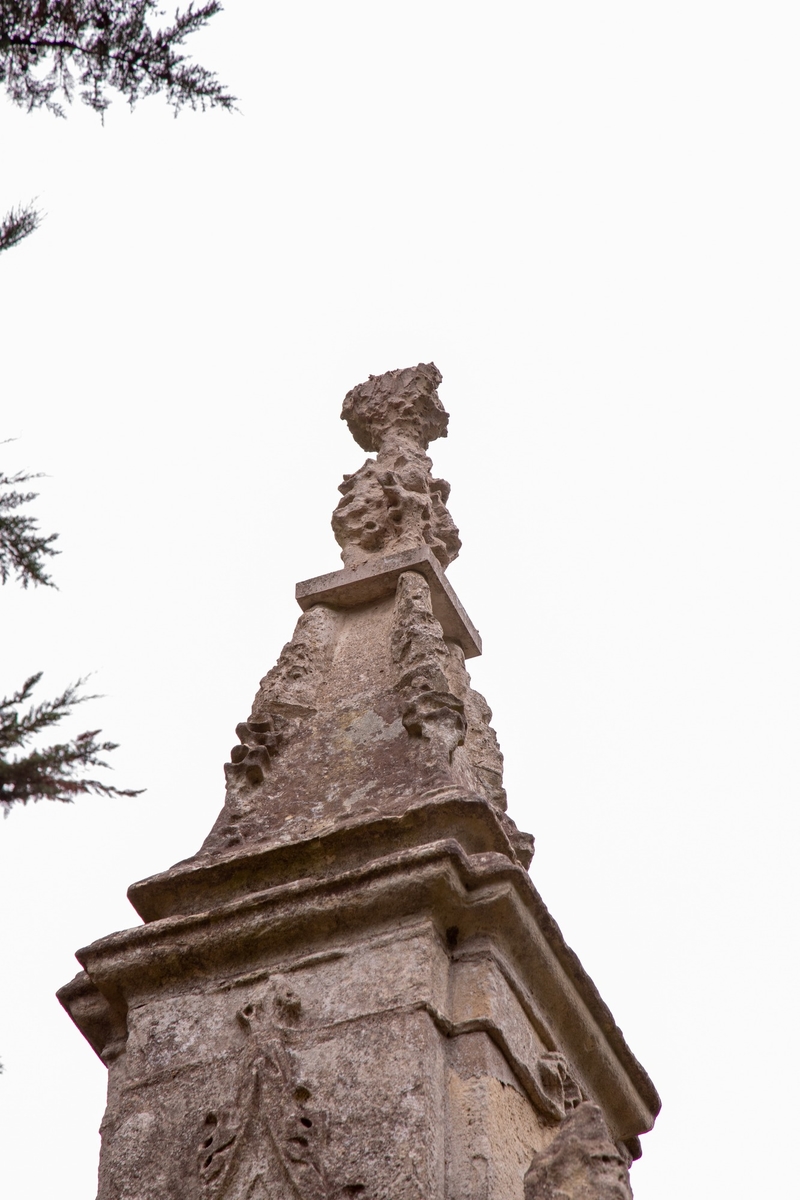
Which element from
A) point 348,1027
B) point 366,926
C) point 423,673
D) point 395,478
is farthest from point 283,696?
point 348,1027

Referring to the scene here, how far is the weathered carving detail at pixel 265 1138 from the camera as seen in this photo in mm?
3533

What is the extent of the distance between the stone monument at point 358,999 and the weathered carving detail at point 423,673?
1 centimetres

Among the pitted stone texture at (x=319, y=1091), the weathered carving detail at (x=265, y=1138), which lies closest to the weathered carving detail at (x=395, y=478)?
the pitted stone texture at (x=319, y=1091)

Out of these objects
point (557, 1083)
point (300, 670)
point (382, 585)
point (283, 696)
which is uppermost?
point (382, 585)

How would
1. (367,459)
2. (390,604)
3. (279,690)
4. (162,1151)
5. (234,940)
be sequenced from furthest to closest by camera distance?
1. (367,459)
2. (390,604)
3. (279,690)
4. (234,940)
5. (162,1151)

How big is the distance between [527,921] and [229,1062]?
3.02 ft

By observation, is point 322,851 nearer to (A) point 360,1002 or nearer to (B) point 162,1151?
(A) point 360,1002

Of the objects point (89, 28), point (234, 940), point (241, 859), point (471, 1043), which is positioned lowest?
point (471, 1043)

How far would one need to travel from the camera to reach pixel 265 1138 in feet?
12.0

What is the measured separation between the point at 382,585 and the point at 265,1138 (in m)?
2.74

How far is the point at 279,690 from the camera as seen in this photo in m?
5.39

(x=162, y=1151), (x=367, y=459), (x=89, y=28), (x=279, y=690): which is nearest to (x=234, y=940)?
(x=162, y=1151)

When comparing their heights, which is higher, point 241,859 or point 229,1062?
point 241,859

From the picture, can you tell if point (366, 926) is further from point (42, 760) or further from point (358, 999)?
point (42, 760)
